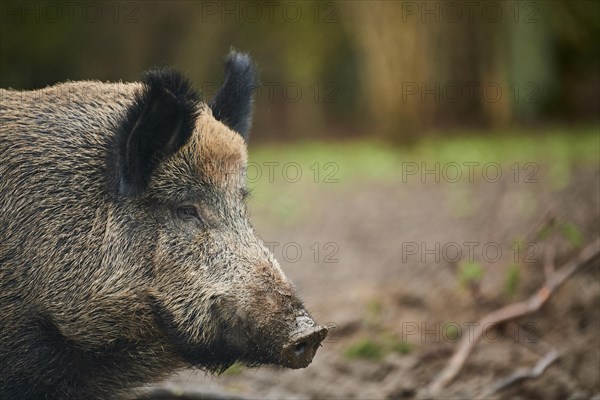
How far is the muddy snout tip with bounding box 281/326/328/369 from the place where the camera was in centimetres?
404

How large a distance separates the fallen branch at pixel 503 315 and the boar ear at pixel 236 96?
7.12 ft

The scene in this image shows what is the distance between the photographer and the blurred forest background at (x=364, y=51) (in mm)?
18703

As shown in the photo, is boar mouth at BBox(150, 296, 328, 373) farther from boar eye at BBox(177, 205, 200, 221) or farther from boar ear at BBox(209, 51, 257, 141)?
boar ear at BBox(209, 51, 257, 141)

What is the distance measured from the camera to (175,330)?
4.47 m

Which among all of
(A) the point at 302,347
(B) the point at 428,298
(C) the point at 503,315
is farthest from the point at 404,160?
(A) the point at 302,347

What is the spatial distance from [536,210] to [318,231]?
301 cm

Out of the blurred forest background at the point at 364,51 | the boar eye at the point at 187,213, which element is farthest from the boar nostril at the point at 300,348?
the blurred forest background at the point at 364,51

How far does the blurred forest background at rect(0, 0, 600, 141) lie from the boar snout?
46.6 ft

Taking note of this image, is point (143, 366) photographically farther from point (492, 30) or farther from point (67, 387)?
point (492, 30)

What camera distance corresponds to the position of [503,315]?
668 cm

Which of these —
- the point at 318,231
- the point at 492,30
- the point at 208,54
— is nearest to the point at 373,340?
the point at 318,231

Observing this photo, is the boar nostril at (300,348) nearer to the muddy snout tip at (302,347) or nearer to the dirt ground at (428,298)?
the muddy snout tip at (302,347)

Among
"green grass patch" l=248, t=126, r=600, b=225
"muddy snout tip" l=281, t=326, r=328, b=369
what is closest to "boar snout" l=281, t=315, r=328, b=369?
"muddy snout tip" l=281, t=326, r=328, b=369

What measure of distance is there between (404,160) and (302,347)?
12999 millimetres
